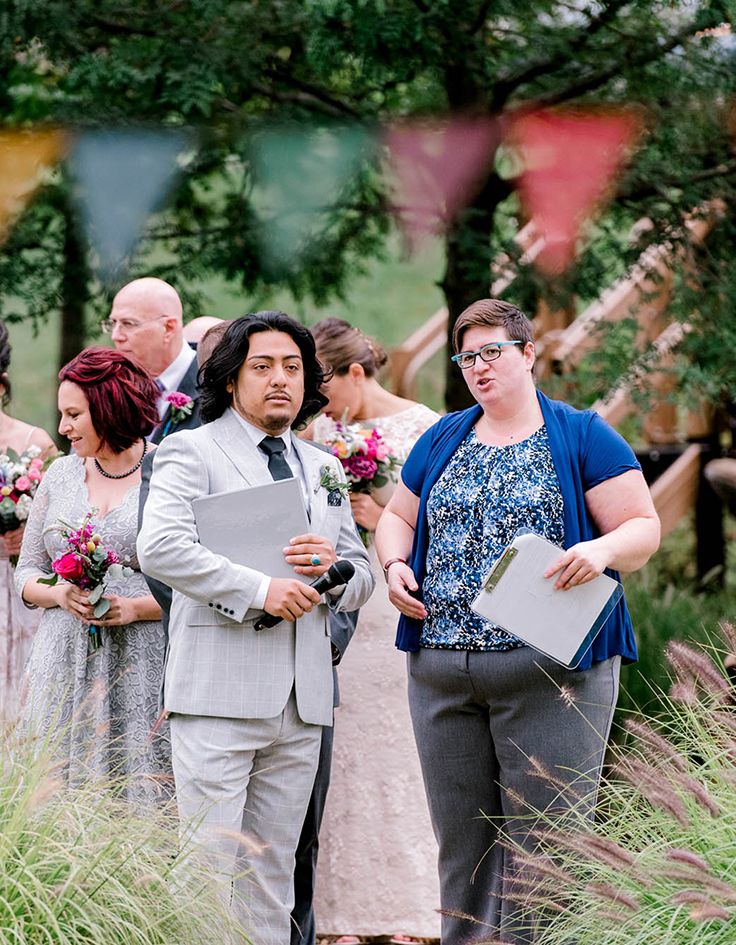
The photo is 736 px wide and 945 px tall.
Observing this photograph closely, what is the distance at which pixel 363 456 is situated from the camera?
429 centimetres

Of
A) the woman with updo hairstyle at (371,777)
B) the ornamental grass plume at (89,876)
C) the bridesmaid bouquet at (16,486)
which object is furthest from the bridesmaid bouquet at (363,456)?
the ornamental grass plume at (89,876)

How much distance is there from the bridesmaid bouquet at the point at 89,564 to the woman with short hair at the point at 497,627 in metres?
0.90

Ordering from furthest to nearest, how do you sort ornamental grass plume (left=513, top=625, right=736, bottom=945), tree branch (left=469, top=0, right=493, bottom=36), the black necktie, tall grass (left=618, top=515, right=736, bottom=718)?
tree branch (left=469, top=0, right=493, bottom=36) < tall grass (left=618, top=515, right=736, bottom=718) < the black necktie < ornamental grass plume (left=513, top=625, right=736, bottom=945)

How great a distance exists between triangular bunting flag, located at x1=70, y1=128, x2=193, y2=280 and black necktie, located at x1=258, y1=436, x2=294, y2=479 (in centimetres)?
385

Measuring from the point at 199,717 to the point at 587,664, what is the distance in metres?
1.07

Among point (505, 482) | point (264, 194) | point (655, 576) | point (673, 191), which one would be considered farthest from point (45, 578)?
point (655, 576)

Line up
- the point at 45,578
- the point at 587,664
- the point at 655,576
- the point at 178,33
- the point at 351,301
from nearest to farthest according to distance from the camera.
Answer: the point at 587,664
the point at 45,578
the point at 178,33
the point at 351,301
the point at 655,576

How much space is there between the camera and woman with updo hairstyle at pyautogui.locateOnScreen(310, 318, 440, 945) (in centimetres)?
463

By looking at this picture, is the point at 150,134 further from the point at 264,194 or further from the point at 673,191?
the point at 673,191

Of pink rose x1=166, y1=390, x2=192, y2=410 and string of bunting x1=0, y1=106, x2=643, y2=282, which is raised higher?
string of bunting x1=0, y1=106, x2=643, y2=282

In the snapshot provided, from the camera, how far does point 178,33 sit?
6863 mm

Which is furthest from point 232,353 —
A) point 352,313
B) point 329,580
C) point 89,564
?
point 352,313

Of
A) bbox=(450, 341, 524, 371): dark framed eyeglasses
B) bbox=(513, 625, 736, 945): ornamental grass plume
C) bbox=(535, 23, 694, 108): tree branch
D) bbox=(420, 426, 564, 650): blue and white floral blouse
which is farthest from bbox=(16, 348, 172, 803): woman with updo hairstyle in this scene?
bbox=(535, 23, 694, 108): tree branch

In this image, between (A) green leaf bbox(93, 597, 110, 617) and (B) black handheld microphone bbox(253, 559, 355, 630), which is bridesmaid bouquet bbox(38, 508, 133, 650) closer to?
(A) green leaf bbox(93, 597, 110, 617)
